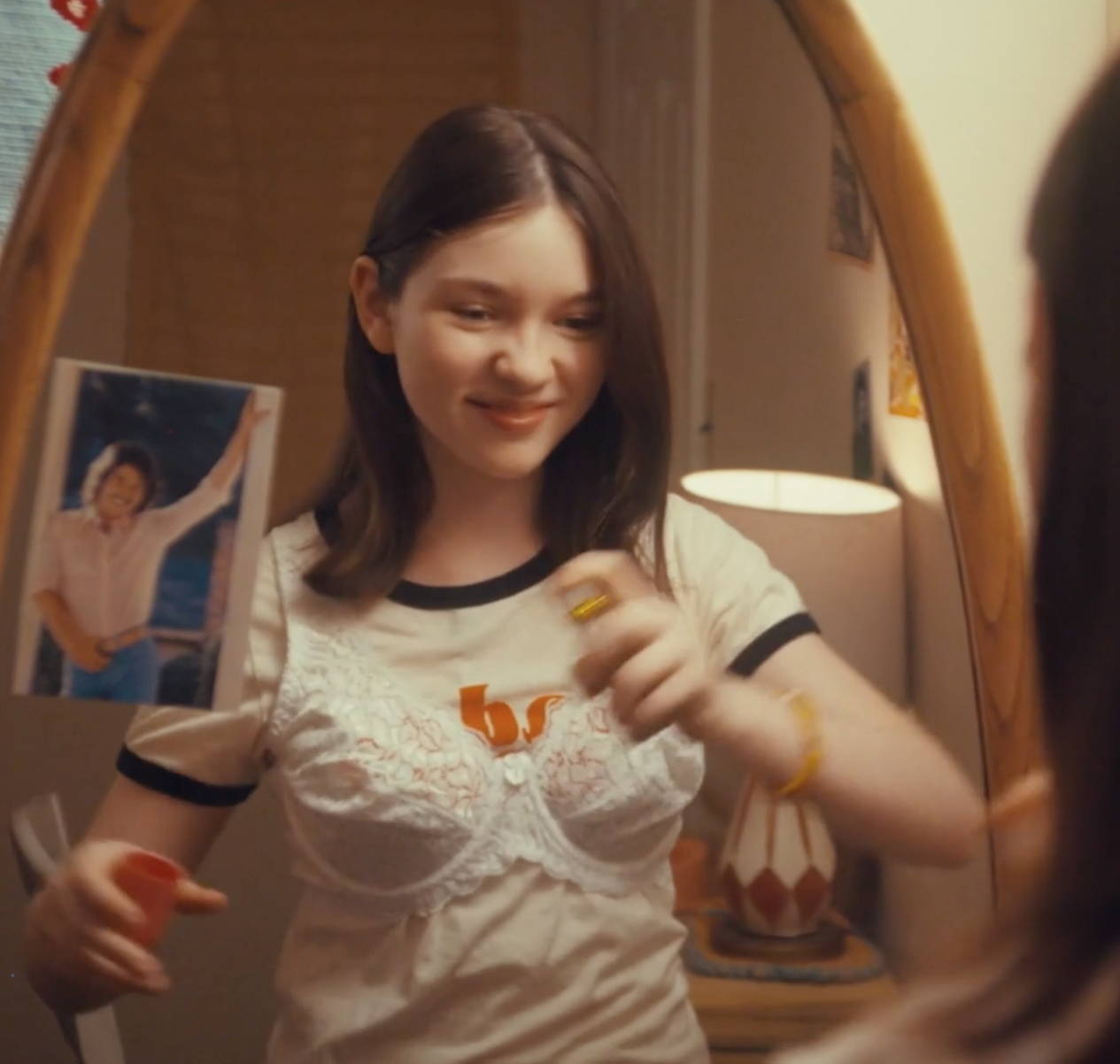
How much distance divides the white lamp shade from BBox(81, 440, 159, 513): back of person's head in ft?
0.71

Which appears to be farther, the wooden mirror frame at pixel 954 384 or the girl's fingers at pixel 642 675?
the wooden mirror frame at pixel 954 384

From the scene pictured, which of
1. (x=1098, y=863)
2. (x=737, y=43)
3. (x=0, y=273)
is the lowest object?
(x=1098, y=863)

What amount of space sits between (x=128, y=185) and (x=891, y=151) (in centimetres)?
33

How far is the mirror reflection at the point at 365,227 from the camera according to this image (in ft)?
2.01

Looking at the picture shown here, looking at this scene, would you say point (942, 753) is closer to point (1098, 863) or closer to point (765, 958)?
point (765, 958)

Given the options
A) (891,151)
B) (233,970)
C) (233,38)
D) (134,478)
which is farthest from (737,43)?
(233,970)

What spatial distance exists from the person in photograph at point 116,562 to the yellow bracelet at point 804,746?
23 centimetres

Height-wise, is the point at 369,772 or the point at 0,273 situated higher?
the point at 0,273

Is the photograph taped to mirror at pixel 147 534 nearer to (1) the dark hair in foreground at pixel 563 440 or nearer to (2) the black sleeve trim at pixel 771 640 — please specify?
(1) the dark hair in foreground at pixel 563 440

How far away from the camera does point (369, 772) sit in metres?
0.58

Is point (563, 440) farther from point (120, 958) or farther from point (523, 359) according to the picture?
point (120, 958)

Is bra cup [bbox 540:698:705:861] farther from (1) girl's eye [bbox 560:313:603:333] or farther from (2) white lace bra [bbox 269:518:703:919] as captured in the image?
(1) girl's eye [bbox 560:313:603:333]

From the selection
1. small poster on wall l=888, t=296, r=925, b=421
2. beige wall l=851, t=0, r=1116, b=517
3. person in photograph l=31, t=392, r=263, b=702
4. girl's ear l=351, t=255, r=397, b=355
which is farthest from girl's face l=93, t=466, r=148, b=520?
beige wall l=851, t=0, r=1116, b=517

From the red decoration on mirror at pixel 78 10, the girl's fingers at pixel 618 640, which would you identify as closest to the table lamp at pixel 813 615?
the girl's fingers at pixel 618 640
